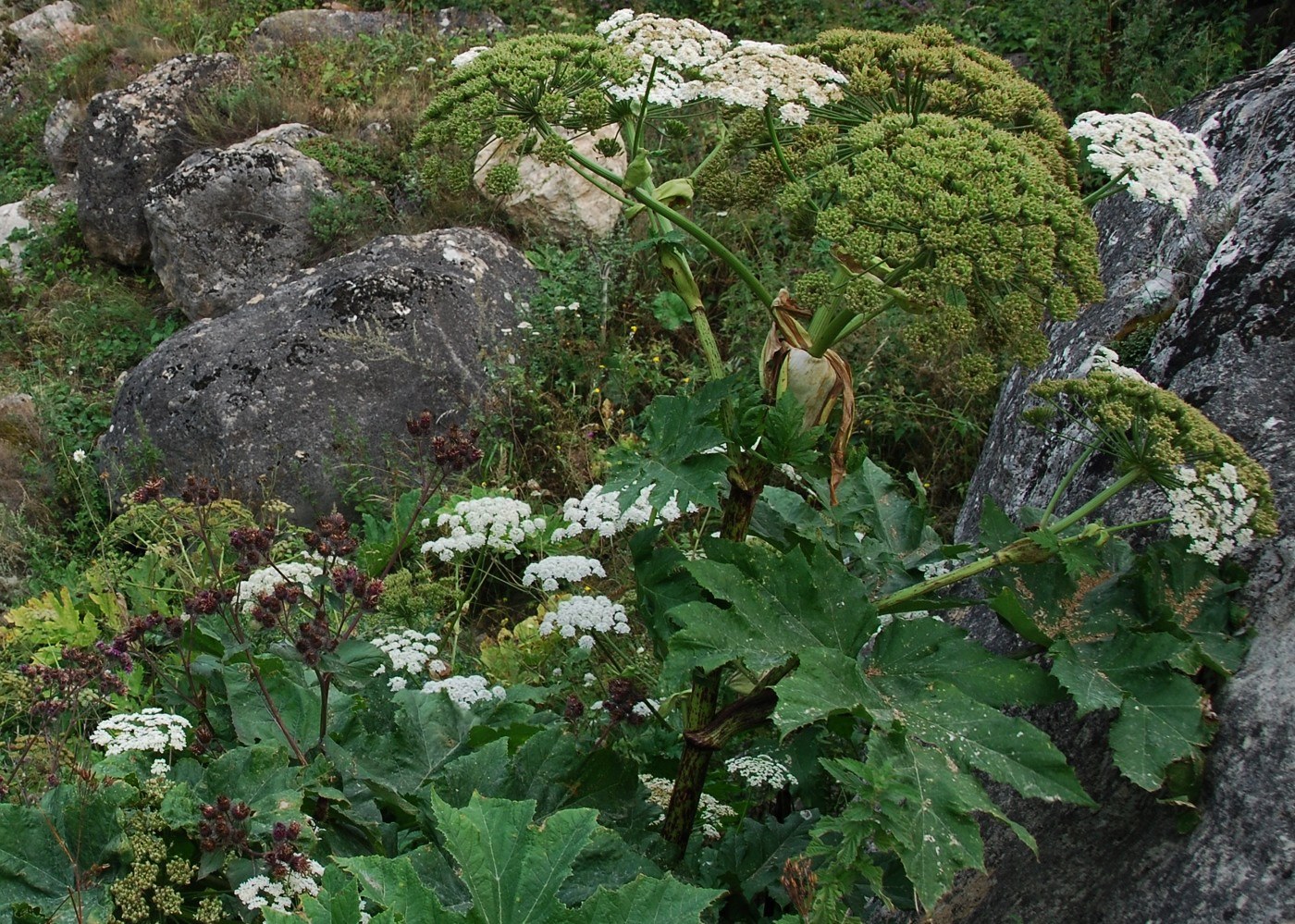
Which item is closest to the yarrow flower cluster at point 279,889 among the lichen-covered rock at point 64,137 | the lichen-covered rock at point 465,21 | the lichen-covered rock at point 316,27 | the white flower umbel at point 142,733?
the white flower umbel at point 142,733

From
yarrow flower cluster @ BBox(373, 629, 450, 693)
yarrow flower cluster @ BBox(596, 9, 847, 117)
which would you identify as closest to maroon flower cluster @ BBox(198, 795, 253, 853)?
yarrow flower cluster @ BBox(373, 629, 450, 693)

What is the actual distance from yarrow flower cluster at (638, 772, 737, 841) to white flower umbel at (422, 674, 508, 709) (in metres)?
0.41

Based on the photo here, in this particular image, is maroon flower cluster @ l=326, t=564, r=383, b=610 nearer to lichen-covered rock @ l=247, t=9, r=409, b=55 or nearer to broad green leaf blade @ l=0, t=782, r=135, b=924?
broad green leaf blade @ l=0, t=782, r=135, b=924

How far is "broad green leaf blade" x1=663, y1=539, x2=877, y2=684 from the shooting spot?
70.2 inches

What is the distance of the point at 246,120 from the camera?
30.0 feet

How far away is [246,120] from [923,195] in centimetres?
868

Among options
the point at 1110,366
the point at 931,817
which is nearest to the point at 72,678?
the point at 931,817

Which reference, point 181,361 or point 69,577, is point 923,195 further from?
point 181,361

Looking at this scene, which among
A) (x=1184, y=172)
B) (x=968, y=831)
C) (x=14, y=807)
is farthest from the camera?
(x=1184, y=172)

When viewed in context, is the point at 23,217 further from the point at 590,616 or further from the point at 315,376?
the point at 590,616

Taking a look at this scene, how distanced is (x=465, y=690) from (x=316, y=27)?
9.62m

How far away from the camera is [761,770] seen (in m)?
2.37

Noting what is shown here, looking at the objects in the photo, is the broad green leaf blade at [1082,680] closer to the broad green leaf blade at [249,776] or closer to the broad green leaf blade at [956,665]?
the broad green leaf blade at [956,665]

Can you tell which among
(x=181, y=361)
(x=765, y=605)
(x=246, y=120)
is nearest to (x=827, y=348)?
(x=765, y=605)
